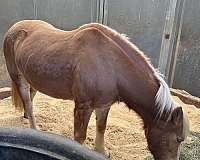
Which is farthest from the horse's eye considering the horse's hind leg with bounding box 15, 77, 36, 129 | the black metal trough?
the horse's hind leg with bounding box 15, 77, 36, 129

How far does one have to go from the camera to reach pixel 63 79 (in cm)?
208

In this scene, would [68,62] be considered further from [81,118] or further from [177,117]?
[177,117]

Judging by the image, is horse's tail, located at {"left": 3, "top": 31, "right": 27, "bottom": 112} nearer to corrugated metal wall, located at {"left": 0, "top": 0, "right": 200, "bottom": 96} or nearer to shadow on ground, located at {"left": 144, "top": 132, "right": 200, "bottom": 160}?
corrugated metal wall, located at {"left": 0, "top": 0, "right": 200, "bottom": 96}

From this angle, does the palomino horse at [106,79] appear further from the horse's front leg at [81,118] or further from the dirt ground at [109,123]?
the dirt ground at [109,123]

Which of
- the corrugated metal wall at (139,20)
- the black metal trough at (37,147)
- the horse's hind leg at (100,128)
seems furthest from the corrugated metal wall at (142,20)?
the black metal trough at (37,147)

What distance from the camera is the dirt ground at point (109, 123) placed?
248cm

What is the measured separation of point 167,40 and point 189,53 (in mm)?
273

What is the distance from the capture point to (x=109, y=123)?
9.25 feet

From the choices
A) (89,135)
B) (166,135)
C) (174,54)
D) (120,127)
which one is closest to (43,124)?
(89,135)

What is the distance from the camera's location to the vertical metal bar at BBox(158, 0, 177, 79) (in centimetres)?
323

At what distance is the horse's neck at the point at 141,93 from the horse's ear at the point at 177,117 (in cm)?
13

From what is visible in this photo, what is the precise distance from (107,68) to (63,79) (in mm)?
325

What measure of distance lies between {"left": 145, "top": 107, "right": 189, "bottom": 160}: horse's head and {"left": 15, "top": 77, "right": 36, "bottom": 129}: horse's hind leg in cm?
109

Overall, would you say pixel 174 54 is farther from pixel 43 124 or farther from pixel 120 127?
pixel 43 124
